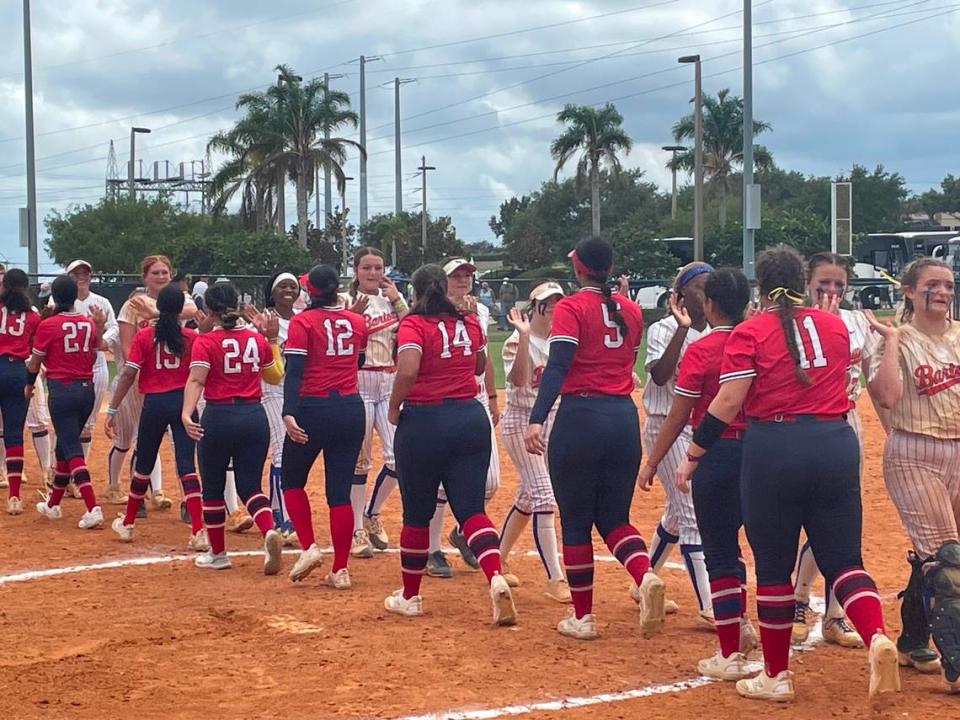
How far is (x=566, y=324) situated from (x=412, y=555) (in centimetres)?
178

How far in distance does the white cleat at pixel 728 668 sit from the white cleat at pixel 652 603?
0.43 m

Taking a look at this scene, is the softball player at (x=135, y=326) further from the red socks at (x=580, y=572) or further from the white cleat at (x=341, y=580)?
the red socks at (x=580, y=572)

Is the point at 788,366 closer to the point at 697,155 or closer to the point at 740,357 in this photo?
the point at 740,357

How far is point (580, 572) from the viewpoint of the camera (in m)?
6.95

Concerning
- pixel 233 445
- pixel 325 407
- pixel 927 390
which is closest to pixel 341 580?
pixel 325 407

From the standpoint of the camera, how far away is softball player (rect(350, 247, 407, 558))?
9406 millimetres

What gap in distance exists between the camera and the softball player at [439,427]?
24.0 feet

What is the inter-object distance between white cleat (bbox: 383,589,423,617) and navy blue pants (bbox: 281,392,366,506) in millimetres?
865

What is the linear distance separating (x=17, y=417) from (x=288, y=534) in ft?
10.3

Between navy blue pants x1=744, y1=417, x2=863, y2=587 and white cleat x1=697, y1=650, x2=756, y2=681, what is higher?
navy blue pants x1=744, y1=417, x2=863, y2=587

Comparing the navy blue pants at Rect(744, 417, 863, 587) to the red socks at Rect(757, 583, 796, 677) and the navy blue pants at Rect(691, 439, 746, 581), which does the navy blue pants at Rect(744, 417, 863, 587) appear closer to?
the red socks at Rect(757, 583, 796, 677)

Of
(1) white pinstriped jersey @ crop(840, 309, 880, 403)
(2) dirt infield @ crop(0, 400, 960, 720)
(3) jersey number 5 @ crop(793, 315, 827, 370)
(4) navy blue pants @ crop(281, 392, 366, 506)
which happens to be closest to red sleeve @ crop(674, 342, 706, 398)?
(3) jersey number 5 @ crop(793, 315, 827, 370)

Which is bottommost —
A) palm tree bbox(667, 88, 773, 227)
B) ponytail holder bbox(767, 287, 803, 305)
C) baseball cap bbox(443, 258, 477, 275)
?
ponytail holder bbox(767, 287, 803, 305)

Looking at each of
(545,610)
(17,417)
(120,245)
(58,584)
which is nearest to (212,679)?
(545,610)
